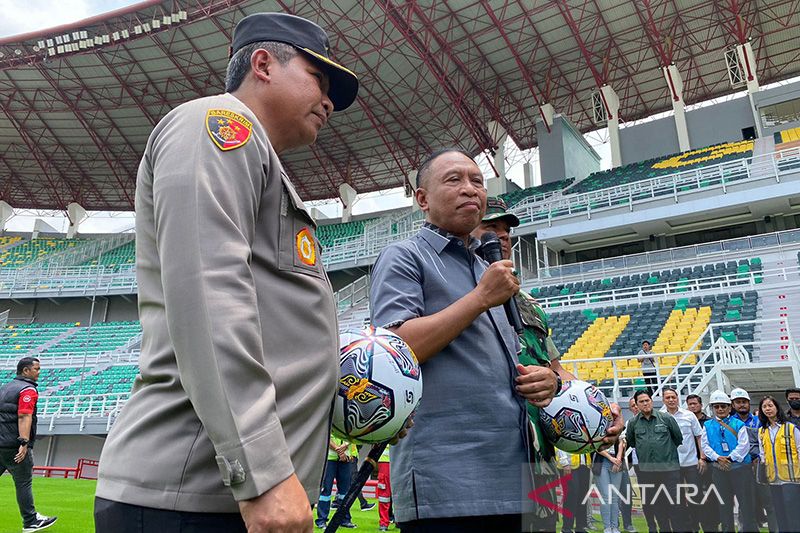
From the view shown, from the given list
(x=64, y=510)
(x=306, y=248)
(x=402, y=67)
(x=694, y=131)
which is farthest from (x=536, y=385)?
(x=694, y=131)

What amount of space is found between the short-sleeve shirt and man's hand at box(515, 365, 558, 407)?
5.78m

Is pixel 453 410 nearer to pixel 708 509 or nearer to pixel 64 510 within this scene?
pixel 708 509

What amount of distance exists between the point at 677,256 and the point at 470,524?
19.0 meters

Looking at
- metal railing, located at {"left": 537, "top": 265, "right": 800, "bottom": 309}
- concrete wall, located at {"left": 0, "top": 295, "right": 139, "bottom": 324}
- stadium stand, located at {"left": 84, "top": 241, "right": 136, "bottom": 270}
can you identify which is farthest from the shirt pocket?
Answer: stadium stand, located at {"left": 84, "top": 241, "right": 136, "bottom": 270}

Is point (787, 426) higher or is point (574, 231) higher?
point (574, 231)

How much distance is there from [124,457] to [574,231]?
68.6 ft

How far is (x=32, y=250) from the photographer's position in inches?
1342

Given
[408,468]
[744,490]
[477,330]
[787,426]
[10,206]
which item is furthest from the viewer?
[10,206]

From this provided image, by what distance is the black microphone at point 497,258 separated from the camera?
1983 millimetres

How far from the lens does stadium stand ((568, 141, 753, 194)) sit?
2222 cm

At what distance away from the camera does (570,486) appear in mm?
1145

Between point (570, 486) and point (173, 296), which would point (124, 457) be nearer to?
point (173, 296)

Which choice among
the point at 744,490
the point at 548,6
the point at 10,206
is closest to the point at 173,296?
the point at 744,490

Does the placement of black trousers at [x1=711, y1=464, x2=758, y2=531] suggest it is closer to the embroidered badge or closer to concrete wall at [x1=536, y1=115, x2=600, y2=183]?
the embroidered badge
